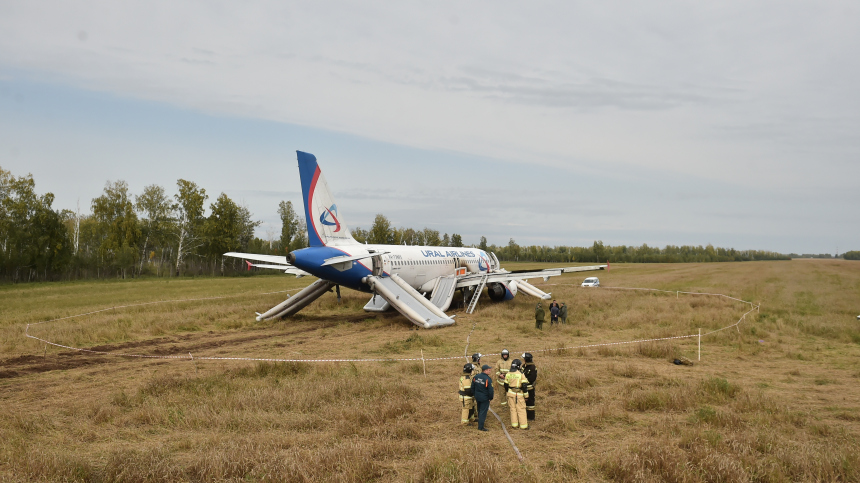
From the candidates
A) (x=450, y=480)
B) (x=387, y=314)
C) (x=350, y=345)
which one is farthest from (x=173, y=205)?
(x=450, y=480)

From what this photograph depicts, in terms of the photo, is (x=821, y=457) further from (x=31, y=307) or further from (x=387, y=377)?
(x=31, y=307)

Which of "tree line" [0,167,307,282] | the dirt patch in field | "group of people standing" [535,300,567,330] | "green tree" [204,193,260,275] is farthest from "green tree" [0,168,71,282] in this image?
"group of people standing" [535,300,567,330]

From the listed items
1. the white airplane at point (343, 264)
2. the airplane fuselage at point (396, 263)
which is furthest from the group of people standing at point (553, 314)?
the airplane fuselage at point (396, 263)

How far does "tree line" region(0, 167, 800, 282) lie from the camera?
55.1 meters

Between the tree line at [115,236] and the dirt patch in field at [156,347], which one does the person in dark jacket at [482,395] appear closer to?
the dirt patch in field at [156,347]

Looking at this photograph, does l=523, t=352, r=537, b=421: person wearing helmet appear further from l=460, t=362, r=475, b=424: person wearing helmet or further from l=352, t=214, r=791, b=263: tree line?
l=352, t=214, r=791, b=263: tree line

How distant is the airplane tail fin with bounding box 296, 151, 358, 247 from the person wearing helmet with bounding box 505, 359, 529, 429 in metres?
16.5

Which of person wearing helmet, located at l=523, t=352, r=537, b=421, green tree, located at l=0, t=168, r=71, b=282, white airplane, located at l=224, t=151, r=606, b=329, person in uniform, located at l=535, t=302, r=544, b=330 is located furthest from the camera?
green tree, located at l=0, t=168, r=71, b=282

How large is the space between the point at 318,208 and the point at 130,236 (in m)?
52.4

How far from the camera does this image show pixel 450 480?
7309 mm

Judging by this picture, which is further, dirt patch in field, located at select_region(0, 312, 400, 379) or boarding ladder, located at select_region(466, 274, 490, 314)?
boarding ladder, located at select_region(466, 274, 490, 314)

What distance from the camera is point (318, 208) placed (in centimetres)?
2562

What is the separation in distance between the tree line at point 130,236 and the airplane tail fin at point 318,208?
9826 millimetres

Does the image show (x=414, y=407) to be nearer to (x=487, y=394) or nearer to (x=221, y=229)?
(x=487, y=394)
